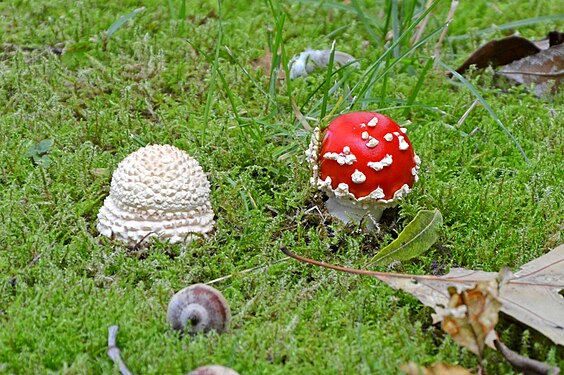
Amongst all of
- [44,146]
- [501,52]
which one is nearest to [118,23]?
[44,146]

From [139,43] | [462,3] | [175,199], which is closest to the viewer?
[175,199]

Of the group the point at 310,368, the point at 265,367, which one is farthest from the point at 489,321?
the point at 265,367

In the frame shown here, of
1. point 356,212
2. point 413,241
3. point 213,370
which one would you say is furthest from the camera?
point 356,212

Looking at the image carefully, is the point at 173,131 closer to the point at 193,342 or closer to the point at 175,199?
the point at 175,199

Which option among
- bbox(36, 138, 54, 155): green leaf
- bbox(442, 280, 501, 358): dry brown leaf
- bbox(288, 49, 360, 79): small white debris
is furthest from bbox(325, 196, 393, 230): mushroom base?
bbox(36, 138, 54, 155): green leaf

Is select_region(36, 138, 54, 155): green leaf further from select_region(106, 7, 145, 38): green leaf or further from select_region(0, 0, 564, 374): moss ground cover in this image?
select_region(106, 7, 145, 38): green leaf

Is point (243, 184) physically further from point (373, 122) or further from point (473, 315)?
point (473, 315)

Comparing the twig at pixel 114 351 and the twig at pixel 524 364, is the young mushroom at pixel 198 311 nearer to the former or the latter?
the twig at pixel 114 351
